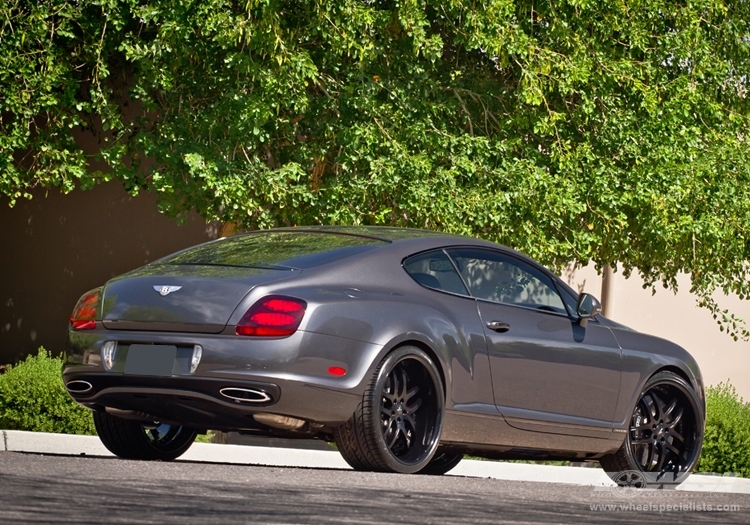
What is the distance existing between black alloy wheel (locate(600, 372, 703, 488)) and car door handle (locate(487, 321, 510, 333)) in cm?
140

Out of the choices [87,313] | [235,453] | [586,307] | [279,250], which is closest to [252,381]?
[279,250]

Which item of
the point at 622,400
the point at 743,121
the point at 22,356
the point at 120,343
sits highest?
the point at 743,121

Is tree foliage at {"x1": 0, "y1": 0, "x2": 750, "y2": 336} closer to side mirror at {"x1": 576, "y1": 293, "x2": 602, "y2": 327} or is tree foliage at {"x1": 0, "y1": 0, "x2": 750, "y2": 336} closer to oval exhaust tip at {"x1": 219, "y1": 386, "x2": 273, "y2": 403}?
side mirror at {"x1": 576, "y1": 293, "x2": 602, "y2": 327}

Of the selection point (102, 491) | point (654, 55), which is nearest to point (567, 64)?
point (654, 55)

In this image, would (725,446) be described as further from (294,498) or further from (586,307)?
(294,498)

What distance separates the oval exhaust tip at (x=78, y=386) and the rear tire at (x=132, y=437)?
0.47 metres

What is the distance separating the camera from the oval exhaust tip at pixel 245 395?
6.30m

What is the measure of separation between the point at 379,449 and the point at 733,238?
6.80 m

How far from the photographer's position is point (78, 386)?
6.88m

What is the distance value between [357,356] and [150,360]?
43.2 inches

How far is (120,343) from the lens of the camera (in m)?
6.67

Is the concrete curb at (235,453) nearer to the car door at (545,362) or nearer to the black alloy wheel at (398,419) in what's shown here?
the car door at (545,362)

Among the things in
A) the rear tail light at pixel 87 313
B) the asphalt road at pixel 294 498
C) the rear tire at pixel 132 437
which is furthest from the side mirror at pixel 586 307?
the rear tail light at pixel 87 313

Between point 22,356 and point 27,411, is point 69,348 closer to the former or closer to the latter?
point 27,411
